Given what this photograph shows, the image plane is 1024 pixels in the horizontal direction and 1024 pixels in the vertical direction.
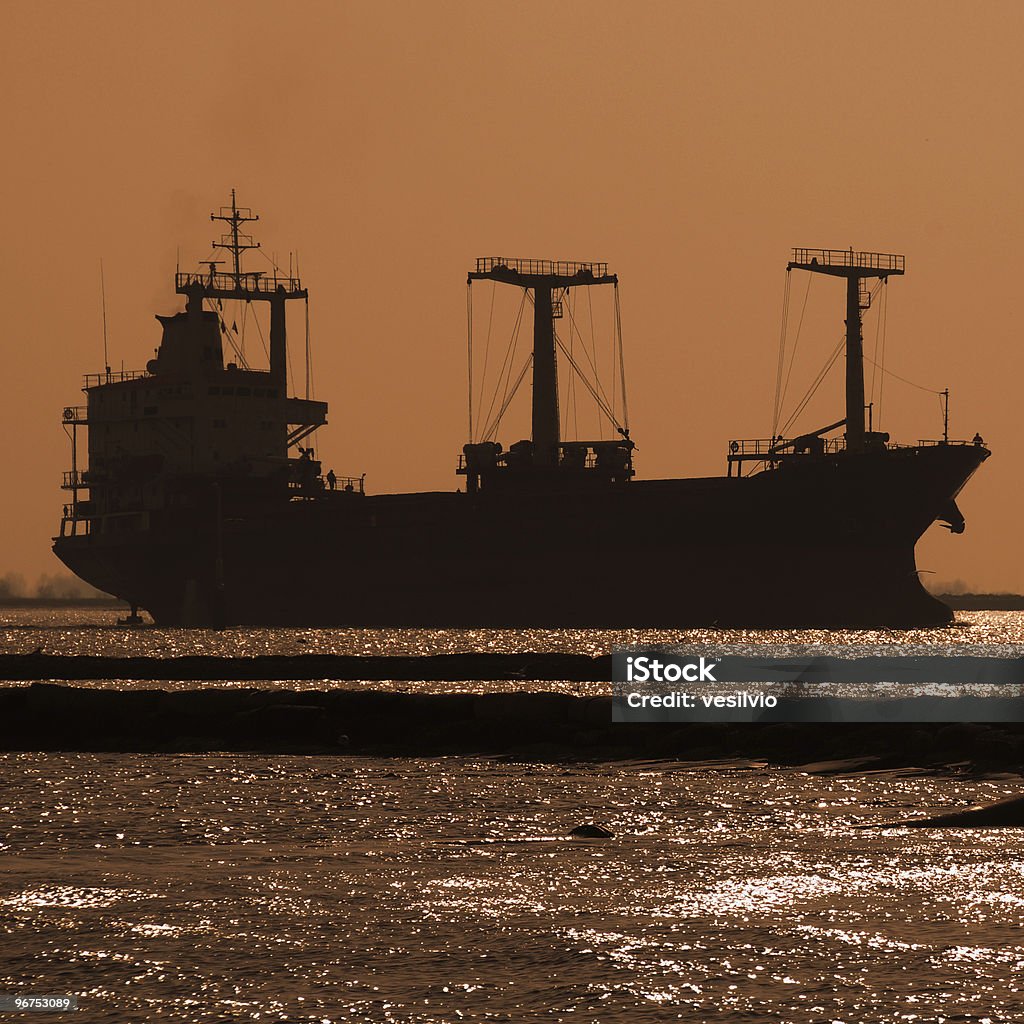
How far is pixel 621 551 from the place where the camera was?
330 ft

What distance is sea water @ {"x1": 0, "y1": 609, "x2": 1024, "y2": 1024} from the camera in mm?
8281

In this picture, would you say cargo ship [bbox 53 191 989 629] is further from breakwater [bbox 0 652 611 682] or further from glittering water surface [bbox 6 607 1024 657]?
breakwater [bbox 0 652 611 682]

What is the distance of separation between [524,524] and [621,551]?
5.77 m

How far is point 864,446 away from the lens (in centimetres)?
10106

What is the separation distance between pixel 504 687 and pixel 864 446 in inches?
2689

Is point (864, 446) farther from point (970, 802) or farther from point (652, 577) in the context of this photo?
point (970, 802)

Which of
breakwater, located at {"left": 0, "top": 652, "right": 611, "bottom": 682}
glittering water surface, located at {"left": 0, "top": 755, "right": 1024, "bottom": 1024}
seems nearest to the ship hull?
breakwater, located at {"left": 0, "top": 652, "right": 611, "bottom": 682}

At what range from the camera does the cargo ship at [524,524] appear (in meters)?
99.3

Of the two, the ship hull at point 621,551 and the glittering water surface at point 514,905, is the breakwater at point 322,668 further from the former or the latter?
the ship hull at point 621,551

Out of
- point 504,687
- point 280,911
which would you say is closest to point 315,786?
point 280,911
